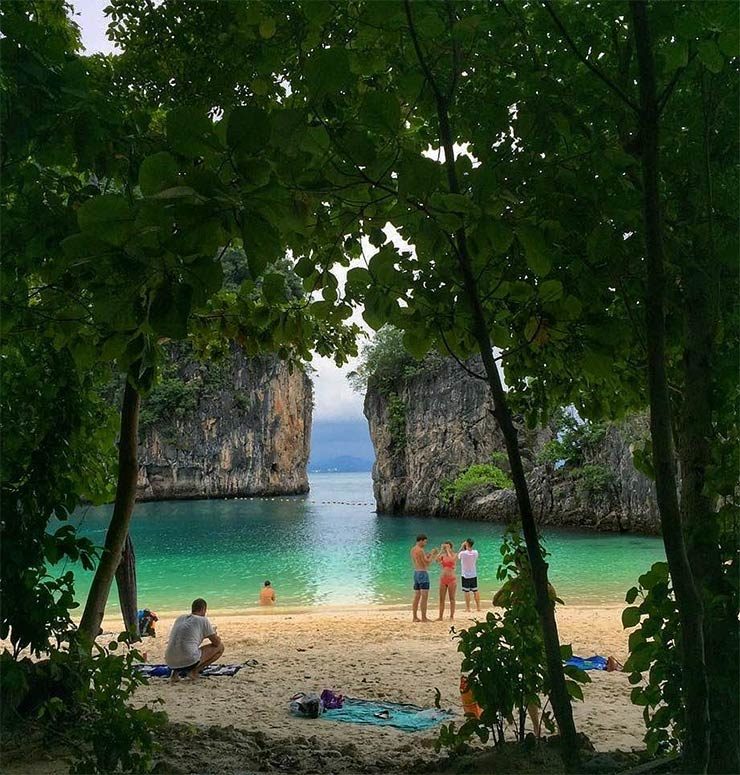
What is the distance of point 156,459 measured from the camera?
43.1 m

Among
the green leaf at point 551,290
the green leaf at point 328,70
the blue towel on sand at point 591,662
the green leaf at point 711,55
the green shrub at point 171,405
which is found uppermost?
the green shrub at point 171,405

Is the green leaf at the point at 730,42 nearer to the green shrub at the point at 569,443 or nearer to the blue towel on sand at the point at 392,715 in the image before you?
the blue towel on sand at the point at 392,715

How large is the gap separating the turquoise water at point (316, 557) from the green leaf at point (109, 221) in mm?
12875

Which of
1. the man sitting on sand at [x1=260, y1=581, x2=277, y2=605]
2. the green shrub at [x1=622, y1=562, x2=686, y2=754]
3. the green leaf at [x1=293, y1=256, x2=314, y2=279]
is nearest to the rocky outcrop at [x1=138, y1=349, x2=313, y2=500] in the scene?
the man sitting on sand at [x1=260, y1=581, x2=277, y2=605]

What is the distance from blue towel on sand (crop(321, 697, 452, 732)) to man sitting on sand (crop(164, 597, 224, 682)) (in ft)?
5.68

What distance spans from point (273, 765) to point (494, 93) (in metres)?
3.10

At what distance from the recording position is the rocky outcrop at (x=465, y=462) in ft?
85.7

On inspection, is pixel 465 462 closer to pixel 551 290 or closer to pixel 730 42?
pixel 551 290

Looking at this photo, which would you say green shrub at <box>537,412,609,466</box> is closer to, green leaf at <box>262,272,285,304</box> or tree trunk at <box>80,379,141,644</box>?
tree trunk at <box>80,379,141,644</box>

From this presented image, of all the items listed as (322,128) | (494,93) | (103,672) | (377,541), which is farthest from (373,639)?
(377,541)

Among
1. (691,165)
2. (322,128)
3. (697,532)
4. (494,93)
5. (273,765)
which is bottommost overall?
(273,765)

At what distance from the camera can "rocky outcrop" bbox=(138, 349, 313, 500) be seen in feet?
140

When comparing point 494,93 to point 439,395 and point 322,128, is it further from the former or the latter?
point 439,395

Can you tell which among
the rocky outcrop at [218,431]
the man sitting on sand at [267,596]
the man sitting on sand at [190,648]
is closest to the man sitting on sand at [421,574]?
the man sitting on sand at [190,648]
